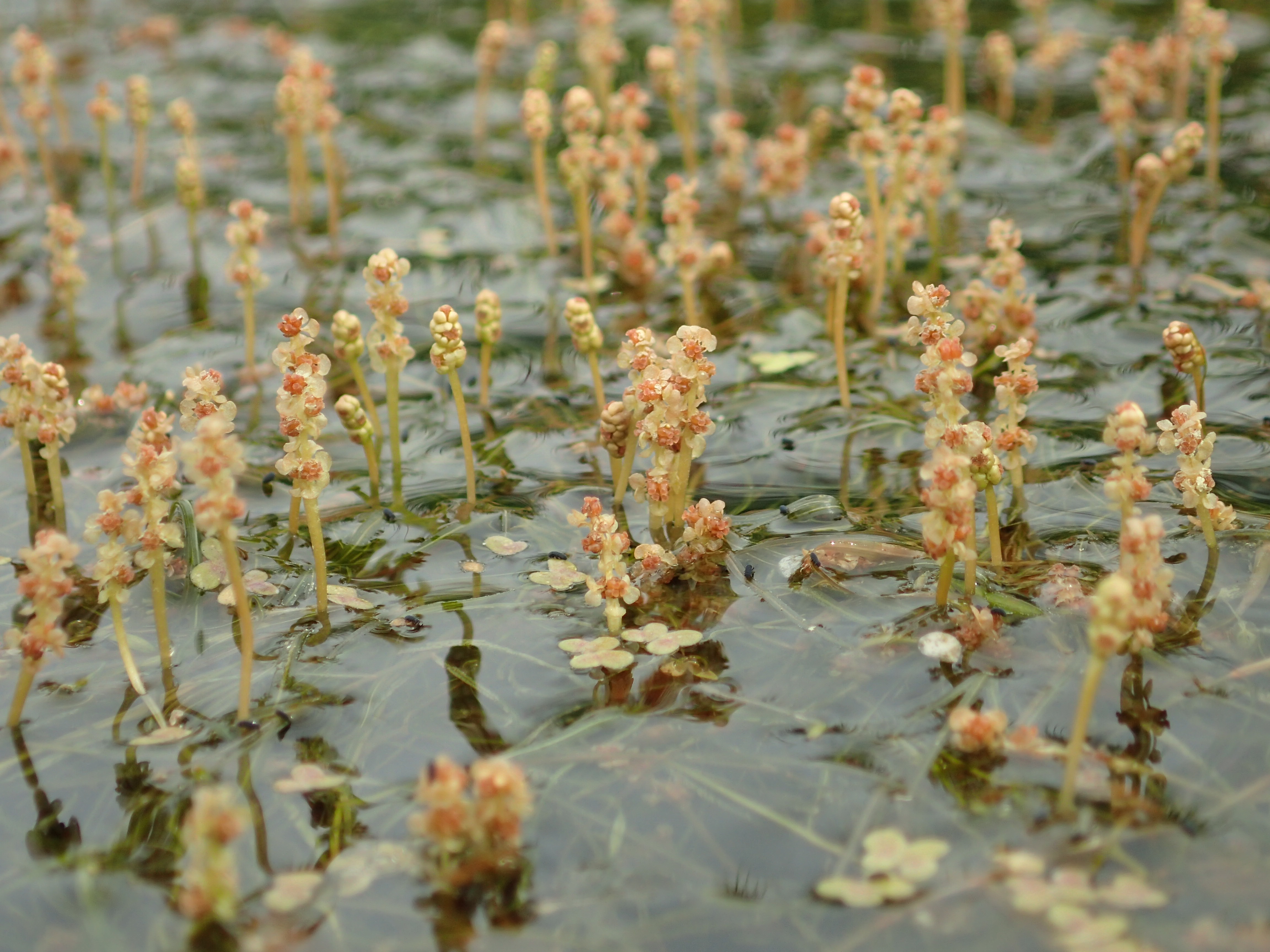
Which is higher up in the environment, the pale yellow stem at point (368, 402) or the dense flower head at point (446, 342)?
the dense flower head at point (446, 342)

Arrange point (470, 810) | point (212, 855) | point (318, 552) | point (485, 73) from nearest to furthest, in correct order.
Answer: point (212, 855), point (470, 810), point (318, 552), point (485, 73)

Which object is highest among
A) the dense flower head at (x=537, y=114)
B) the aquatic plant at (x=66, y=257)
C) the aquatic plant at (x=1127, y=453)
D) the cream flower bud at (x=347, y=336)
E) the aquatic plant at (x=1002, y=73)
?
the aquatic plant at (x=1002, y=73)

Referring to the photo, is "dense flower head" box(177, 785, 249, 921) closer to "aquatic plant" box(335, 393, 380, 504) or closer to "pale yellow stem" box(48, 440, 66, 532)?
"aquatic plant" box(335, 393, 380, 504)

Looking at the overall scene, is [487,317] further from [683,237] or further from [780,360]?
[780,360]

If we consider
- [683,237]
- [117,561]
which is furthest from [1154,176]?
[117,561]

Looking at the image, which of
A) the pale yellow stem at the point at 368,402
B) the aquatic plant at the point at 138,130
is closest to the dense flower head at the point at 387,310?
the pale yellow stem at the point at 368,402

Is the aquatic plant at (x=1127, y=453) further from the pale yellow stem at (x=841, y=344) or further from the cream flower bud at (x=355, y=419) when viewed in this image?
the cream flower bud at (x=355, y=419)

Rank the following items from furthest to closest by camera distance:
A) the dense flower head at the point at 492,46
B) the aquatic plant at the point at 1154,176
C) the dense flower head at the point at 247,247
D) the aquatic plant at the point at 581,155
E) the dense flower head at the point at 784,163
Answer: the dense flower head at the point at 492,46, the dense flower head at the point at 784,163, the aquatic plant at the point at 581,155, the aquatic plant at the point at 1154,176, the dense flower head at the point at 247,247
